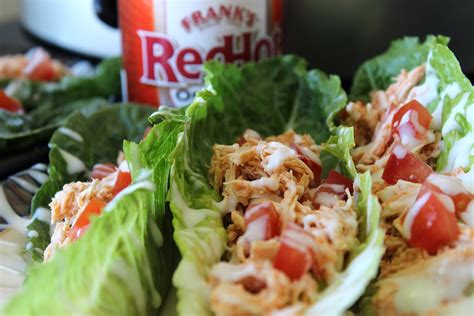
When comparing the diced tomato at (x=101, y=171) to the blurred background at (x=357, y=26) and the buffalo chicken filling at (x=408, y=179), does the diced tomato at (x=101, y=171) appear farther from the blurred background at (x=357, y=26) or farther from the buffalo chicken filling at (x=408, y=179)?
the blurred background at (x=357, y=26)

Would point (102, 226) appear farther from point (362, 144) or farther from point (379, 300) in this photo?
point (362, 144)

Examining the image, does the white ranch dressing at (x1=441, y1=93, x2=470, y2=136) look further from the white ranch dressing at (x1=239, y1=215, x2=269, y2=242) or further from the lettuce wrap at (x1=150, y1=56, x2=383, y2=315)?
the white ranch dressing at (x1=239, y1=215, x2=269, y2=242)

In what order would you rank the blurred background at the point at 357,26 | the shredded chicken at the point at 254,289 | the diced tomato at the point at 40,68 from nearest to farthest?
the shredded chicken at the point at 254,289 < the blurred background at the point at 357,26 < the diced tomato at the point at 40,68

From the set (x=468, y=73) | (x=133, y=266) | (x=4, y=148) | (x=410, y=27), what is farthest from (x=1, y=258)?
(x=468, y=73)

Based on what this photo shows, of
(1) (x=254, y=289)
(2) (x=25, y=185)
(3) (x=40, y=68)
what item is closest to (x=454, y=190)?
(1) (x=254, y=289)

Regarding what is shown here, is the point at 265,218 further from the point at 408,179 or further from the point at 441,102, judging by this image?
the point at 441,102

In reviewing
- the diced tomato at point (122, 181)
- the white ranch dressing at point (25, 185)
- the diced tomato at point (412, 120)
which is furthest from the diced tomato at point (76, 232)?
the diced tomato at point (412, 120)

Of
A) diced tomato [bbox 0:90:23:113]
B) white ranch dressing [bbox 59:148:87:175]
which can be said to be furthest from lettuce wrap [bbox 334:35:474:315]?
diced tomato [bbox 0:90:23:113]
